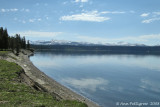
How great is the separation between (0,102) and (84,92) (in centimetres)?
1865

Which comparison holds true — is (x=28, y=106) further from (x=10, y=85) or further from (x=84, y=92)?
(x=84, y=92)

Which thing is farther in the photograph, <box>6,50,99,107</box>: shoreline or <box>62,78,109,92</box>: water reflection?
<box>62,78,109,92</box>: water reflection

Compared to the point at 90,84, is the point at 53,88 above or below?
above

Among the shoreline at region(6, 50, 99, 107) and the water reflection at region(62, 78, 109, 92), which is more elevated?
the shoreline at region(6, 50, 99, 107)

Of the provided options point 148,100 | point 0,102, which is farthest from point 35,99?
point 148,100

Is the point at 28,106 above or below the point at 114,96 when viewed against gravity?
above

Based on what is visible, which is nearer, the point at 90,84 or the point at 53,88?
the point at 53,88

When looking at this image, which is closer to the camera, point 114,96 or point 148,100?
point 148,100

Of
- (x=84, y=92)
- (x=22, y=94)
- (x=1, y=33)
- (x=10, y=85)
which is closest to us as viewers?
(x=22, y=94)

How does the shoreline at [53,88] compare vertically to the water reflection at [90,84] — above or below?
above

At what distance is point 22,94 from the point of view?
45.0 feet

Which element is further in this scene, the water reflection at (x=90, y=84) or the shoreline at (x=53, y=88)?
the water reflection at (x=90, y=84)

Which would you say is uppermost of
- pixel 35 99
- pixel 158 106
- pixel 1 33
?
pixel 1 33

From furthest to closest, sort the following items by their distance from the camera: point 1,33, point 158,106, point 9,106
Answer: point 1,33
point 158,106
point 9,106
